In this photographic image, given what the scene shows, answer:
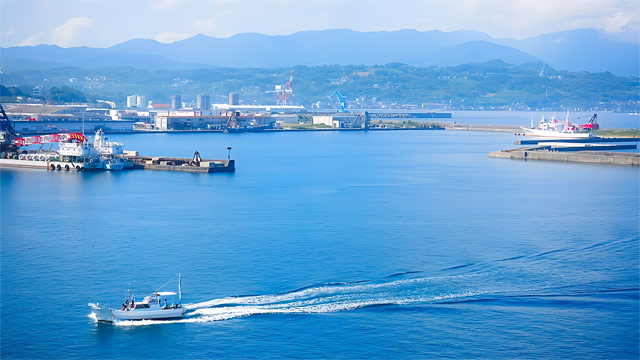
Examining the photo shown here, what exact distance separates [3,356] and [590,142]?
41371 millimetres

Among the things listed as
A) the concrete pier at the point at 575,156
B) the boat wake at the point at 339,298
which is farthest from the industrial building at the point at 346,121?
the boat wake at the point at 339,298

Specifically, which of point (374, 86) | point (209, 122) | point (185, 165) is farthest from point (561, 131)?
point (374, 86)

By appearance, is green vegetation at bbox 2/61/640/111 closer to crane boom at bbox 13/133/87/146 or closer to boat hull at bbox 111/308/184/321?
crane boom at bbox 13/133/87/146

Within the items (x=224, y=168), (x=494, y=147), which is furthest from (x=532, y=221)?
(x=494, y=147)

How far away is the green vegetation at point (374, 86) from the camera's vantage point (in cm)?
14488

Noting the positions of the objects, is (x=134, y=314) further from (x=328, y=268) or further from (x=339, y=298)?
(x=328, y=268)

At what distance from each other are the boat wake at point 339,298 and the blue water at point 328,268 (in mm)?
29

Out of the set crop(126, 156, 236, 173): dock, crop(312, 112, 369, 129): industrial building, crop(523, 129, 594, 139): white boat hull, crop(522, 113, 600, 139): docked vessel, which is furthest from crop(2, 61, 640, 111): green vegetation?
crop(126, 156, 236, 173): dock

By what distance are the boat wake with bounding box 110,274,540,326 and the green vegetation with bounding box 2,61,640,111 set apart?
126 m

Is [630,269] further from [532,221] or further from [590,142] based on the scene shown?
[590,142]

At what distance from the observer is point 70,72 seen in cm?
16175

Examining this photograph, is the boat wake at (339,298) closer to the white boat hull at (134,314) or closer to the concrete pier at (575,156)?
the white boat hull at (134,314)

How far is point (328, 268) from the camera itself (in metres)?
12.1

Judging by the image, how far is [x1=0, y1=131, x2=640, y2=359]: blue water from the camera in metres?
9.13
